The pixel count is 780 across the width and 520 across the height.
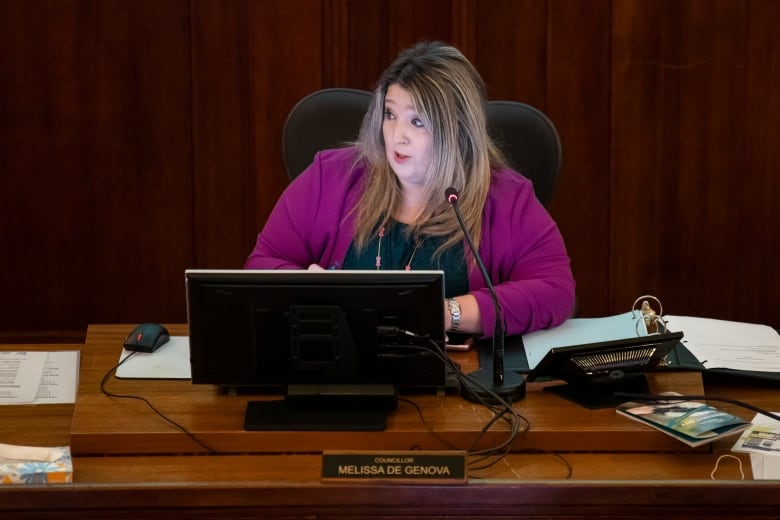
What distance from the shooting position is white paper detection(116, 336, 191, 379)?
1892mm

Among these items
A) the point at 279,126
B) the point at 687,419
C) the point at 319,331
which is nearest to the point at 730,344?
the point at 687,419

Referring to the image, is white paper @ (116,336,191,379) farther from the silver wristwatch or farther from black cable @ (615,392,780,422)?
black cable @ (615,392,780,422)

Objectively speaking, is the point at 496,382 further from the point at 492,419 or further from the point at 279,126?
the point at 279,126

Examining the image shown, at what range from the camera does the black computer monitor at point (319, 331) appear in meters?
1.66

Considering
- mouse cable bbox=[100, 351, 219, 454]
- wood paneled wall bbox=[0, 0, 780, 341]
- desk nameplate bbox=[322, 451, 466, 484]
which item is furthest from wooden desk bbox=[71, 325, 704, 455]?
wood paneled wall bbox=[0, 0, 780, 341]

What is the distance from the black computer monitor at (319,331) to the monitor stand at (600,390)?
231 mm

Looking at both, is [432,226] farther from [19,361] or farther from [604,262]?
[604,262]

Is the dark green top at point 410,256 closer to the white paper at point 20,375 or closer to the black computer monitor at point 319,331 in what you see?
the black computer monitor at point 319,331

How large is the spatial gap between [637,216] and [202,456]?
2106mm

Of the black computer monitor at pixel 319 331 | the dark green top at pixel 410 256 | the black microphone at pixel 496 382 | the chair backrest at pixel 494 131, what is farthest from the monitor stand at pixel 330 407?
the chair backrest at pixel 494 131

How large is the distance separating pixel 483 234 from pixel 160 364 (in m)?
0.69

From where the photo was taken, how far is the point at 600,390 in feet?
6.04

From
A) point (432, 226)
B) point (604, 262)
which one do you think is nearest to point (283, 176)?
point (604, 262)

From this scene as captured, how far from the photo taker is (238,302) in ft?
5.48
